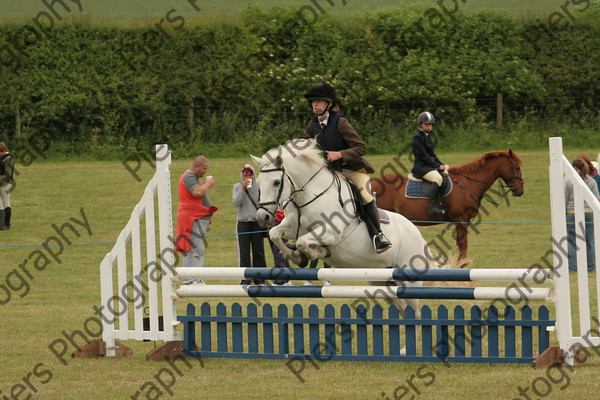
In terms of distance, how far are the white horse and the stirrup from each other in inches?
3.4

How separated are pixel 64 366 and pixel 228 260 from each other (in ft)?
21.9

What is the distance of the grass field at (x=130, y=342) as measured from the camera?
6.01m

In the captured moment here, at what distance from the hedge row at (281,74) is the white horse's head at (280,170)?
48.9 ft

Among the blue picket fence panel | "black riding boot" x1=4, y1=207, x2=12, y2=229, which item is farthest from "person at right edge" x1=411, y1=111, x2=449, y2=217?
"black riding boot" x1=4, y1=207, x2=12, y2=229

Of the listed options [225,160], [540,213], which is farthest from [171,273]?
[225,160]

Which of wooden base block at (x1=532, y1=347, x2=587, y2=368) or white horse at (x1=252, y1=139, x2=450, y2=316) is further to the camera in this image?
white horse at (x1=252, y1=139, x2=450, y2=316)

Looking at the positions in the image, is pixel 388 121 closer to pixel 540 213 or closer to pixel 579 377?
pixel 540 213

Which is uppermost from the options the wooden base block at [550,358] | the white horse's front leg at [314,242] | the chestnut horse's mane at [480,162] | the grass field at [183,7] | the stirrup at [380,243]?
the grass field at [183,7]

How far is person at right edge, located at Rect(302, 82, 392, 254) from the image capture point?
7.28 meters

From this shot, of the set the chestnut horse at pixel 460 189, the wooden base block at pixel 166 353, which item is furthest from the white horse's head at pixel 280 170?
the chestnut horse at pixel 460 189

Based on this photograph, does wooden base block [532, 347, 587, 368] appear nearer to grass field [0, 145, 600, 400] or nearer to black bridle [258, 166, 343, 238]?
grass field [0, 145, 600, 400]

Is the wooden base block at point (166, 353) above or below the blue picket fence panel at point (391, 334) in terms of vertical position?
below

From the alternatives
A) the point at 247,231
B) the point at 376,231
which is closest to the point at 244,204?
the point at 247,231

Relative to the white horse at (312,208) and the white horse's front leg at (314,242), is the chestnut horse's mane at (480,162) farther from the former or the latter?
the white horse's front leg at (314,242)
